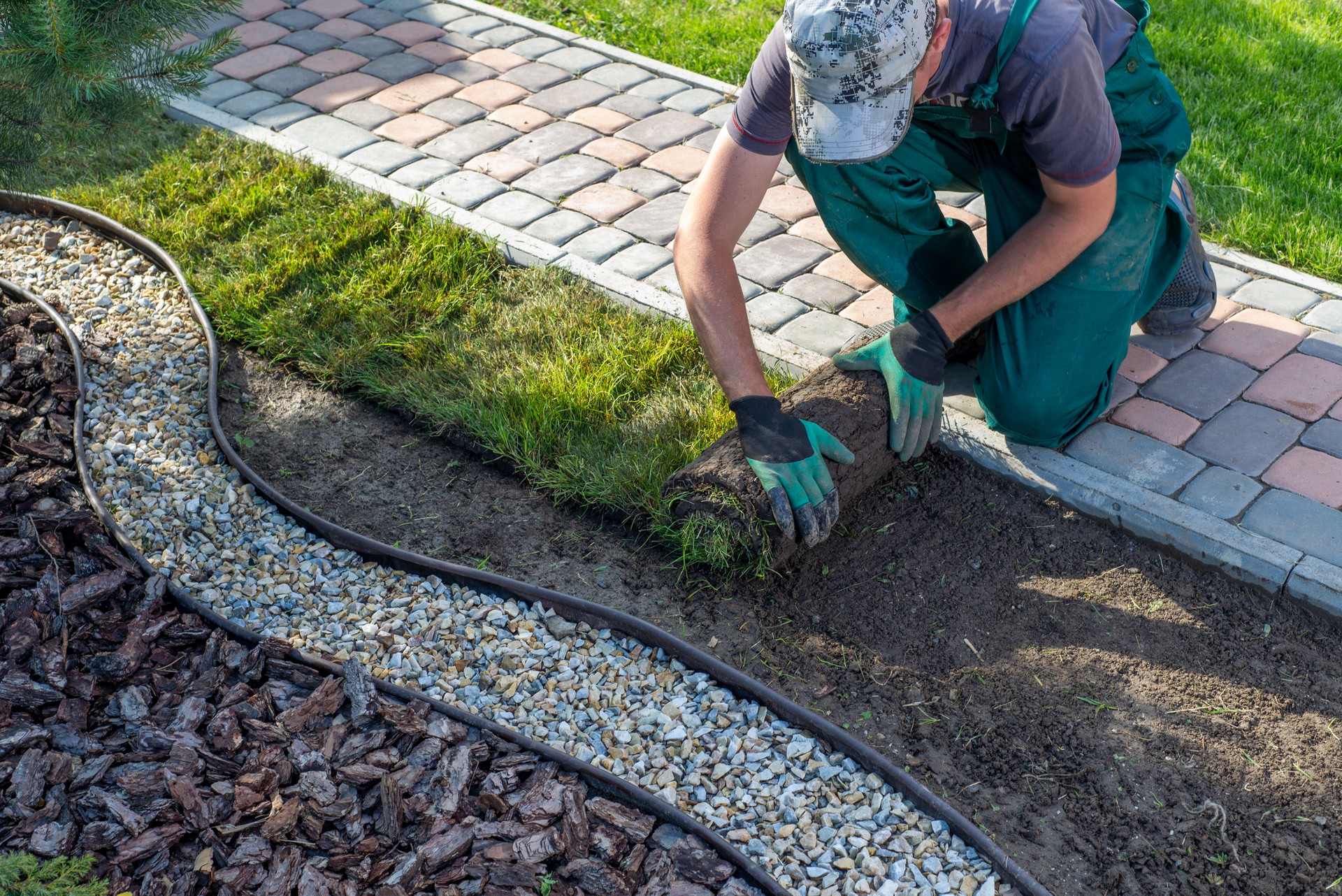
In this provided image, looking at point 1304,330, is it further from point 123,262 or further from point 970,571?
point 123,262

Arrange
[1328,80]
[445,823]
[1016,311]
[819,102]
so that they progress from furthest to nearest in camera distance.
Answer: [1328,80]
[1016,311]
[819,102]
[445,823]

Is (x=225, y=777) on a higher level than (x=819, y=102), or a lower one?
lower

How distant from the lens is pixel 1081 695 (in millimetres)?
2971

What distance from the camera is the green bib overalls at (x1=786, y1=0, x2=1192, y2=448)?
3.40 meters

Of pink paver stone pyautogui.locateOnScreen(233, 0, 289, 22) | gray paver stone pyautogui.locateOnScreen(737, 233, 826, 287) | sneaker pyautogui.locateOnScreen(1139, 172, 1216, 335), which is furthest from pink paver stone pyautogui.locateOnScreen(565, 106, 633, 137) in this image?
sneaker pyautogui.locateOnScreen(1139, 172, 1216, 335)

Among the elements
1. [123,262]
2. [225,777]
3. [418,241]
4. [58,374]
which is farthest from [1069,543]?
[123,262]

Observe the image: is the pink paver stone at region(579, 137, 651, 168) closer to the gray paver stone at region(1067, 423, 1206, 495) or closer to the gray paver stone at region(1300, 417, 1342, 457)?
the gray paver stone at region(1067, 423, 1206, 495)

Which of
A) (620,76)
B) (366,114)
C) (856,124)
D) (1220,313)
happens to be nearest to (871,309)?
(1220,313)

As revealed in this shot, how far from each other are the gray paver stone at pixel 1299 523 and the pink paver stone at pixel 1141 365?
2.14 ft

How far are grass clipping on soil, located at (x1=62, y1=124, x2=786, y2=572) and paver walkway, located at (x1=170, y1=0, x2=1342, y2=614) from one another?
13.6 inches

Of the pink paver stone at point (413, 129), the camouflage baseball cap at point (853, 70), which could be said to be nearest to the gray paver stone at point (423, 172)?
the pink paver stone at point (413, 129)

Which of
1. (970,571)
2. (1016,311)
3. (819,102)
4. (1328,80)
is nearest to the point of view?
(819,102)

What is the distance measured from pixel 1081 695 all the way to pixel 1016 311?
1272mm

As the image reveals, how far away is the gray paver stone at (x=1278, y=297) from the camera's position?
13.9ft
